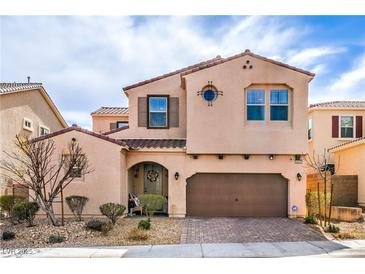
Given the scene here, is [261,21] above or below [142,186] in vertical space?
above

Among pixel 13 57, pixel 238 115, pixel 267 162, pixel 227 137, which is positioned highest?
pixel 13 57

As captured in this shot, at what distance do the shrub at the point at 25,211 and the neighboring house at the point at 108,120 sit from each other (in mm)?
12655

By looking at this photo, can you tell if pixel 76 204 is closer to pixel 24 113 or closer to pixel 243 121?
pixel 243 121

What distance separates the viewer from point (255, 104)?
50.9 ft

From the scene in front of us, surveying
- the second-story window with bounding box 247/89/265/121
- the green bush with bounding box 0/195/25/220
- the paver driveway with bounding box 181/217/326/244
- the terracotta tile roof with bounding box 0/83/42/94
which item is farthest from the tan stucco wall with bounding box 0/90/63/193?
the second-story window with bounding box 247/89/265/121

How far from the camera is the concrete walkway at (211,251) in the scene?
29.3 feet

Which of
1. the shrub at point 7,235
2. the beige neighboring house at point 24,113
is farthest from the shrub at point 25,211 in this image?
the beige neighboring house at point 24,113

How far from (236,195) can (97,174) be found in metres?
6.65

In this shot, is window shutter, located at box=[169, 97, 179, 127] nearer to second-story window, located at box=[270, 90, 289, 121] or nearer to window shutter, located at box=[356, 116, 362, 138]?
second-story window, located at box=[270, 90, 289, 121]

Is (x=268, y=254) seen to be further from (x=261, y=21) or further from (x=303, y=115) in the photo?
(x=303, y=115)

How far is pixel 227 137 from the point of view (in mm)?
15281

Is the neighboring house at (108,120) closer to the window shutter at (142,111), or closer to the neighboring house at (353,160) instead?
the window shutter at (142,111)
